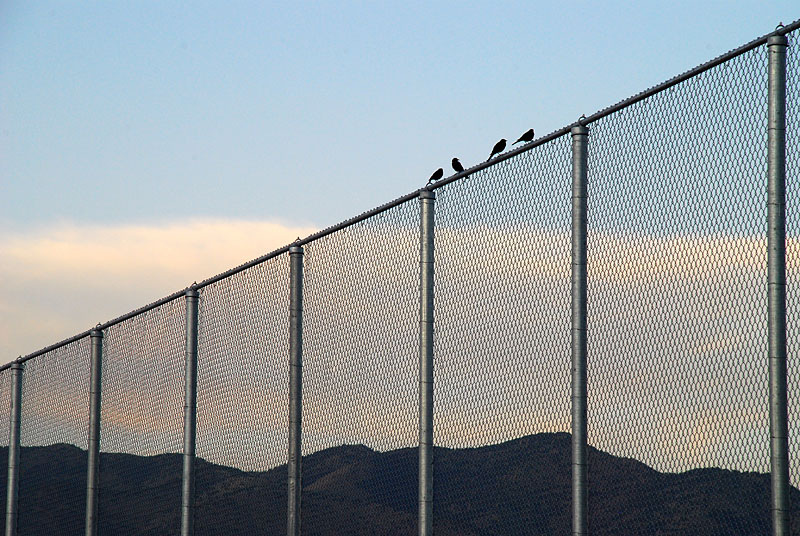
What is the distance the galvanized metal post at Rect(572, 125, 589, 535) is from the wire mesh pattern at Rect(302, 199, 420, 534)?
1720 millimetres

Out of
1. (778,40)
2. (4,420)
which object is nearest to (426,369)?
(778,40)

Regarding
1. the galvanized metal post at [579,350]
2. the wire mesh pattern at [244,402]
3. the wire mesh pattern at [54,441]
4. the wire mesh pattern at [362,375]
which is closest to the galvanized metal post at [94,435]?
the wire mesh pattern at [54,441]

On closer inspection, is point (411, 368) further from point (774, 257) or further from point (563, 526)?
point (774, 257)

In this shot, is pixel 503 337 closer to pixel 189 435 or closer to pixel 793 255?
pixel 793 255

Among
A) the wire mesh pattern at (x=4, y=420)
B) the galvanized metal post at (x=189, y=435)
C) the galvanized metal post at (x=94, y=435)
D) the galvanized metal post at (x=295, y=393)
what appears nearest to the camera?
→ the galvanized metal post at (x=295, y=393)

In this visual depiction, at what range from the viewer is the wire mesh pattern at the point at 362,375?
8.19 m

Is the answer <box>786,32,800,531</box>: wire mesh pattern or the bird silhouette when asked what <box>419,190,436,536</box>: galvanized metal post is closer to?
the bird silhouette

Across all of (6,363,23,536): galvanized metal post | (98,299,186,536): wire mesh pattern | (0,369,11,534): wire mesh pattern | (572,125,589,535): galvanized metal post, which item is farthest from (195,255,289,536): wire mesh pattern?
(0,369,11,534): wire mesh pattern

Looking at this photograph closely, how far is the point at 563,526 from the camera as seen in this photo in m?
6.56

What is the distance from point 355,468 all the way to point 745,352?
393 centimetres

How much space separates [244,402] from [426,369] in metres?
2.90

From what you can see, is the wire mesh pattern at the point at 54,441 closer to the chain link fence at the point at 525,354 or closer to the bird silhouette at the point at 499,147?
the chain link fence at the point at 525,354

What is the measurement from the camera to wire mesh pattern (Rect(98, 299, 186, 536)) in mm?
11438

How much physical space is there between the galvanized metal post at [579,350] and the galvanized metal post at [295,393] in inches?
140
